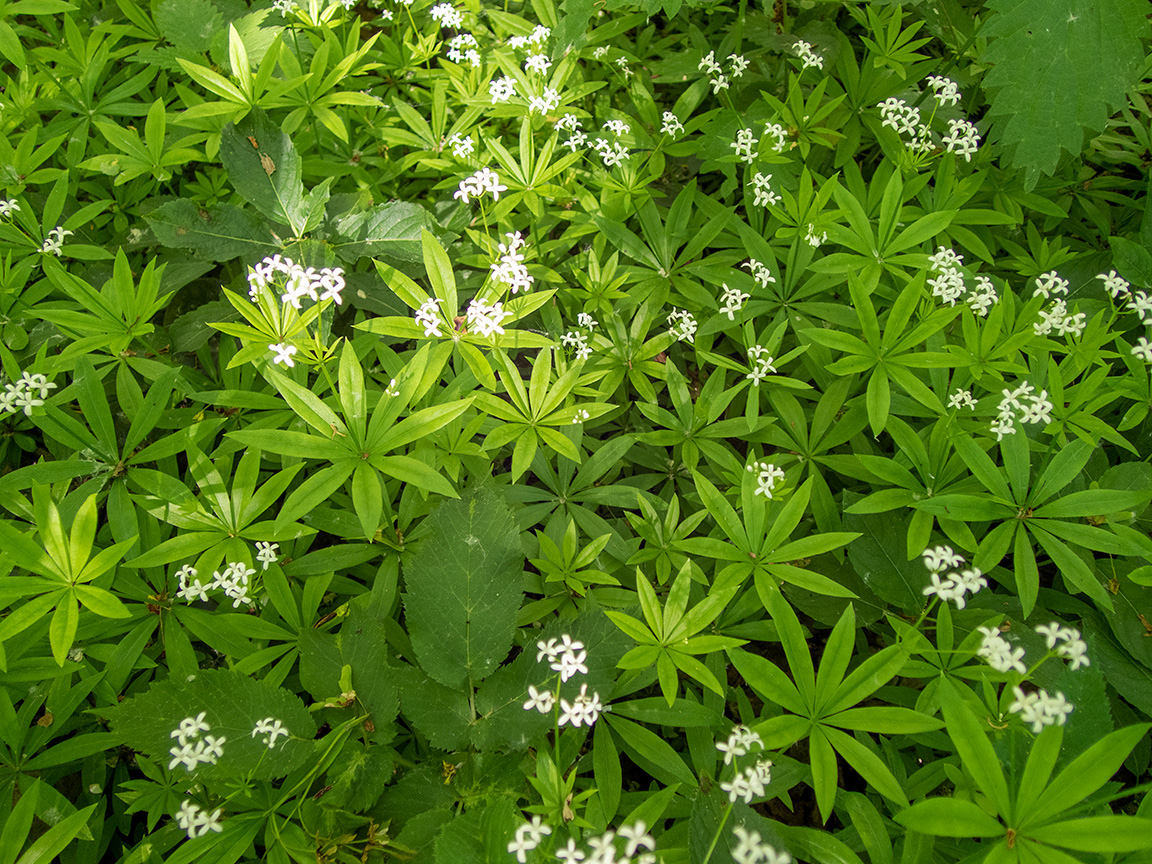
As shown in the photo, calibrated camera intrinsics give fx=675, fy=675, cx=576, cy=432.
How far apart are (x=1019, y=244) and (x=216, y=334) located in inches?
154

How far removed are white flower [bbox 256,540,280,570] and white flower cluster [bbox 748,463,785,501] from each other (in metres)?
1.66

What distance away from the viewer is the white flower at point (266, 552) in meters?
2.33

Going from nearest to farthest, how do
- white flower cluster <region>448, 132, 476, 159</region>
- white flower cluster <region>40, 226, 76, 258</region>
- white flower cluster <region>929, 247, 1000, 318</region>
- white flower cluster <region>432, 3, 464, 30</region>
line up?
white flower cluster <region>929, 247, 1000, 318</region> < white flower cluster <region>40, 226, 76, 258</region> < white flower cluster <region>448, 132, 476, 159</region> < white flower cluster <region>432, 3, 464, 30</region>

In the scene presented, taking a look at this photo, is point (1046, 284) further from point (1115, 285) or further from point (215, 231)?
point (215, 231)

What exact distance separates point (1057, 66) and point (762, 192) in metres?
1.25

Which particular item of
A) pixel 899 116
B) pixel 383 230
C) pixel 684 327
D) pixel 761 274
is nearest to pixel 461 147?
pixel 383 230

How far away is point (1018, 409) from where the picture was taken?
95.6 inches

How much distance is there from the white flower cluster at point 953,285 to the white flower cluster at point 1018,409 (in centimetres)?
40

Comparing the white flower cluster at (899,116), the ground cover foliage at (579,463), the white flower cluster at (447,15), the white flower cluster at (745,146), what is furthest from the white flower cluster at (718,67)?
the white flower cluster at (447,15)

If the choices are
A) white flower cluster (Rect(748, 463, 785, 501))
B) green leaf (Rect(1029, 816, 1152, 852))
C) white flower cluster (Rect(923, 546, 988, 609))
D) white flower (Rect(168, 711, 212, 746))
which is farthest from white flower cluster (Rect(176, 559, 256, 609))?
green leaf (Rect(1029, 816, 1152, 852))

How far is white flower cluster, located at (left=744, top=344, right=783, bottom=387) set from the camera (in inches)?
105

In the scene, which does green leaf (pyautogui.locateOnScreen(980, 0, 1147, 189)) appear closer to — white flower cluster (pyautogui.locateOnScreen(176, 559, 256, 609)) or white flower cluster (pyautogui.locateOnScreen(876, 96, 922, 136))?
white flower cluster (pyautogui.locateOnScreen(876, 96, 922, 136))

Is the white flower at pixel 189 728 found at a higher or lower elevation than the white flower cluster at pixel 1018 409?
lower

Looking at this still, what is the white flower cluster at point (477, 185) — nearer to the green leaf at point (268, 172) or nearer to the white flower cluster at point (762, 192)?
the green leaf at point (268, 172)
